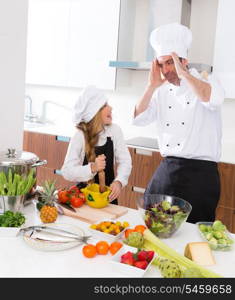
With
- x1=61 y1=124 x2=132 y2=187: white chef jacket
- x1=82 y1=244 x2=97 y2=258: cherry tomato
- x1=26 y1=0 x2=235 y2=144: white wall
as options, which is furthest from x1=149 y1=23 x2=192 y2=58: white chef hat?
x1=26 y1=0 x2=235 y2=144: white wall

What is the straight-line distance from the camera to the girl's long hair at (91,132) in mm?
1915

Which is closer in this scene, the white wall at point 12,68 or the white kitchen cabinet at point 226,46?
the white wall at point 12,68

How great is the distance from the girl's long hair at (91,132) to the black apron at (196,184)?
41cm

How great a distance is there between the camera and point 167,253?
1.10 m

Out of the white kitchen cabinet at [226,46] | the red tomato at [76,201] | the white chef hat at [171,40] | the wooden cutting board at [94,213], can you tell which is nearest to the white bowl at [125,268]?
the wooden cutting board at [94,213]

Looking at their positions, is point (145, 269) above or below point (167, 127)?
below

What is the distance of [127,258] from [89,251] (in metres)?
0.13

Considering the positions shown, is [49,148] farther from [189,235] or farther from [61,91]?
[189,235]

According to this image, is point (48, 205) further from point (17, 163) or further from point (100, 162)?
point (100, 162)

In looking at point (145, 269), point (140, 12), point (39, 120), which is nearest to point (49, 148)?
point (39, 120)

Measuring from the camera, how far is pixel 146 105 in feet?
6.53

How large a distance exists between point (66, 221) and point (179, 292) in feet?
1.89

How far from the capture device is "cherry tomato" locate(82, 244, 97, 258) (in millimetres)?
1086

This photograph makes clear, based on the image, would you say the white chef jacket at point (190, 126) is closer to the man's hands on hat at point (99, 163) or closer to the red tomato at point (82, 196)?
the man's hands on hat at point (99, 163)
